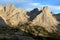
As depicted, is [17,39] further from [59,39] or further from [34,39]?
[59,39]

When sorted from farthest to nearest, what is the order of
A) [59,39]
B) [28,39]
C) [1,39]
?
1. [59,39]
2. [28,39]
3. [1,39]

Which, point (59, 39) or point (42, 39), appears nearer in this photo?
point (42, 39)

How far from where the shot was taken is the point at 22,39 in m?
181

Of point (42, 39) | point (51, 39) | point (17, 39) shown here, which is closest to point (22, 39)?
point (17, 39)

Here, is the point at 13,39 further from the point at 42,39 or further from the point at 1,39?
the point at 42,39

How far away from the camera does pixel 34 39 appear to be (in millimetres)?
179625

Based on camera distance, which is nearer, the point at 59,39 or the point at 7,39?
the point at 7,39

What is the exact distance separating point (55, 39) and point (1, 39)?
1999 inches

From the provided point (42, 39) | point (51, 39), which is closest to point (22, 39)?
point (42, 39)

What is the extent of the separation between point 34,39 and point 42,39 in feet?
22.6

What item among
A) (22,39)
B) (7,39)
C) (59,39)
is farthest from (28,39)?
(59,39)

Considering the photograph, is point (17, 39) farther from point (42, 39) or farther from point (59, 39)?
point (59, 39)

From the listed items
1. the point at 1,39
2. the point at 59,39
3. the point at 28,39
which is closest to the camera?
the point at 1,39

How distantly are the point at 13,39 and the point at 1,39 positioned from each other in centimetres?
1109
